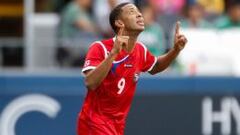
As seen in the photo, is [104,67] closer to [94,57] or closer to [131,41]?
[94,57]

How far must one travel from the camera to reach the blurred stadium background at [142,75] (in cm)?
1141

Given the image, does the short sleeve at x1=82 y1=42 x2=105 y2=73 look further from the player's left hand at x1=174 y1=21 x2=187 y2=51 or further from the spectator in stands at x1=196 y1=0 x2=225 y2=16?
the spectator in stands at x1=196 y1=0 x2=225 y2=16

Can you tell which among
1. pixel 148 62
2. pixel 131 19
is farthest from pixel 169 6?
pixel 131 19

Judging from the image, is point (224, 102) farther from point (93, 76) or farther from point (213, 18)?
point (93, 76)

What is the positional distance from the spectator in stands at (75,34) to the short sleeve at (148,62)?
418 cm

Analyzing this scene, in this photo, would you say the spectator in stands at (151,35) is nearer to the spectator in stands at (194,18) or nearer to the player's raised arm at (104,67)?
the spectator in stands at (194,18)

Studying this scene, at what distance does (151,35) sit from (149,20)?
0.20 meters

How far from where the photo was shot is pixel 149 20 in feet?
44.2

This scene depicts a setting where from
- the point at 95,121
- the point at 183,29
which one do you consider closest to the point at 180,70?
the point at 183,29

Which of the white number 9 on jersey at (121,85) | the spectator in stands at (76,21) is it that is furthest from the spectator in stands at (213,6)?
the white number 9 on jersey at (121,85)

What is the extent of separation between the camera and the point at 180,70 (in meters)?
12.9

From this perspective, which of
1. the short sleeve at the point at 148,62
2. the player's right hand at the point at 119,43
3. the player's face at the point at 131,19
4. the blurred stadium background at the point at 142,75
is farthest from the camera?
the blurred stadium background at the point at 142,75

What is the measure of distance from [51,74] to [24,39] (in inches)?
121

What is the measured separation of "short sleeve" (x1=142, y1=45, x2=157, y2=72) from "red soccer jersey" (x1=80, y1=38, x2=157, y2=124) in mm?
253
